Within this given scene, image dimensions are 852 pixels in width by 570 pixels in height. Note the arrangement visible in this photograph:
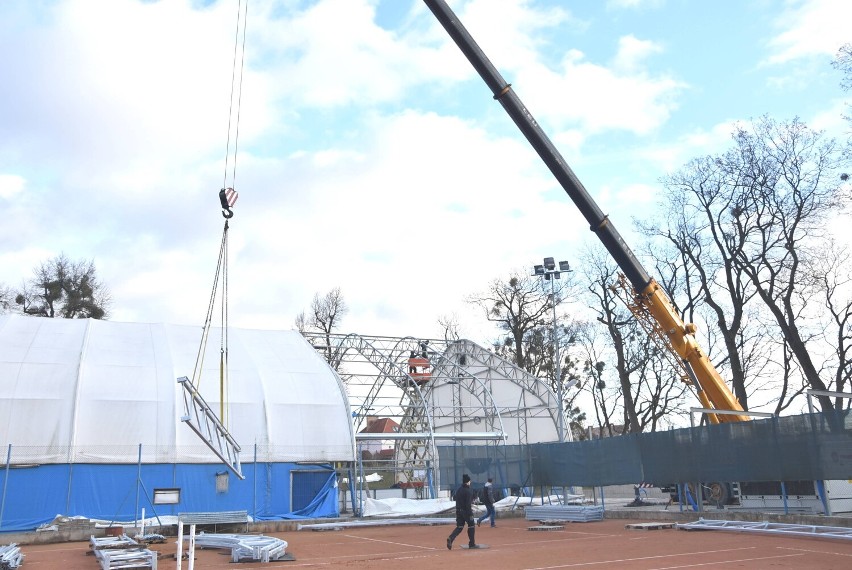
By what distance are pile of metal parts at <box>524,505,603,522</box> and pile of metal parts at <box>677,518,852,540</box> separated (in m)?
4.63

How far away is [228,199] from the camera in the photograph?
16.6 m

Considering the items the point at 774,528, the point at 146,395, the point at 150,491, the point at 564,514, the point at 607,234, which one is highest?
the point at 607,234

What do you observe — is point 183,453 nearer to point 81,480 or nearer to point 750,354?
point 81,480

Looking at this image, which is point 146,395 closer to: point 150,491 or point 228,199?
point 150,491

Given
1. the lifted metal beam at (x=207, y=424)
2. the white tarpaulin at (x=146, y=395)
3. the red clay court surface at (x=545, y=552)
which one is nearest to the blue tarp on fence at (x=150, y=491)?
the white tarpaulin at (x=146, y=395)

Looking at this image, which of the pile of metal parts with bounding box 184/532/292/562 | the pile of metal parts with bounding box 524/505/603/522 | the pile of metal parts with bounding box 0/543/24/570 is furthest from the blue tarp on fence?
the pile of metal parts with bounding box 184/532/292/562

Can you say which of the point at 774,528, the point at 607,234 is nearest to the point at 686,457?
the point at 774,528

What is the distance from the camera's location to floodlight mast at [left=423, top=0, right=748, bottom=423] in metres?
20.3

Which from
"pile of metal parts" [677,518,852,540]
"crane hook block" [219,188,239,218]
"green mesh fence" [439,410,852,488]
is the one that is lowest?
"pile of metal parts" [677,518,852,540]

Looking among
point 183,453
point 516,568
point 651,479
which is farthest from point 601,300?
point 516,568

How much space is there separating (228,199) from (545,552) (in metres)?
10.4

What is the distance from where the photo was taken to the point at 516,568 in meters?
11.8

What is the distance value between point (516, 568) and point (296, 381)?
17.9 m

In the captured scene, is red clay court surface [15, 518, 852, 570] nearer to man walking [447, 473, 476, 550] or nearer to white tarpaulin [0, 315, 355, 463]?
man walking [447, 473, 476, 550]
